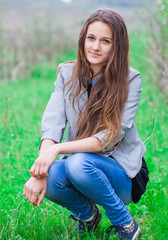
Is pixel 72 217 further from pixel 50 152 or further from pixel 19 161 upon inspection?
pixel 19 161

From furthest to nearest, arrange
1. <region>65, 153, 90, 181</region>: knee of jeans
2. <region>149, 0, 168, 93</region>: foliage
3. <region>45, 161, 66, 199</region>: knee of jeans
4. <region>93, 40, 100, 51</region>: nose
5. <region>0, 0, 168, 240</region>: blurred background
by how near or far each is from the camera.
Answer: <region>149, 0, 168, 93</region>: foliage, <region>0, 0, 168, 240</region>: blurred background, <region>93, 40, 100, 51</region>: nose, <region>45, 161, 66, 199</region>: knee of jeans, <region>65, 153, 90, 181</region>: knee of jeans

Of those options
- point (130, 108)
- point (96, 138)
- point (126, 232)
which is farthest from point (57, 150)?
point (126, 232)

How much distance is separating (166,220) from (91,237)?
55 centimetres

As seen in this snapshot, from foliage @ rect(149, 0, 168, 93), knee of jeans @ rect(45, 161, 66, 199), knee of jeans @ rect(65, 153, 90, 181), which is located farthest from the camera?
foliage @ rect(149, 0, 168, 93)

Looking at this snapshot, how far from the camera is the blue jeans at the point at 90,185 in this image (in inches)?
77.1

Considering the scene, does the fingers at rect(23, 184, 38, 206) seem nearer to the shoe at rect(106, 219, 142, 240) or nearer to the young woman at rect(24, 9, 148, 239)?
the young woman at rect(24, 9, 148, 239)

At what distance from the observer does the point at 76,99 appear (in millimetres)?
2270

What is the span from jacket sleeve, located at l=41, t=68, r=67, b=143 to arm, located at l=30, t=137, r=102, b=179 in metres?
0.13

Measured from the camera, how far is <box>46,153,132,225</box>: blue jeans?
1959 millimetres

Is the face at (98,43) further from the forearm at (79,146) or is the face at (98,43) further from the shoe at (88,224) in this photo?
the shoe at (88,224)

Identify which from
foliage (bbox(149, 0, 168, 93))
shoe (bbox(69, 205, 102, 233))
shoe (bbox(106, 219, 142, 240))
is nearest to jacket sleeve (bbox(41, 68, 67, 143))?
shoe (bbox(69, 205, 102, 233))

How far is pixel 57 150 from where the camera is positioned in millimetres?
2031

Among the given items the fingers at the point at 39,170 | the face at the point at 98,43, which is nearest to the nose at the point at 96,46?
the face at the point at 98,43

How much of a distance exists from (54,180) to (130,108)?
2.13ft
